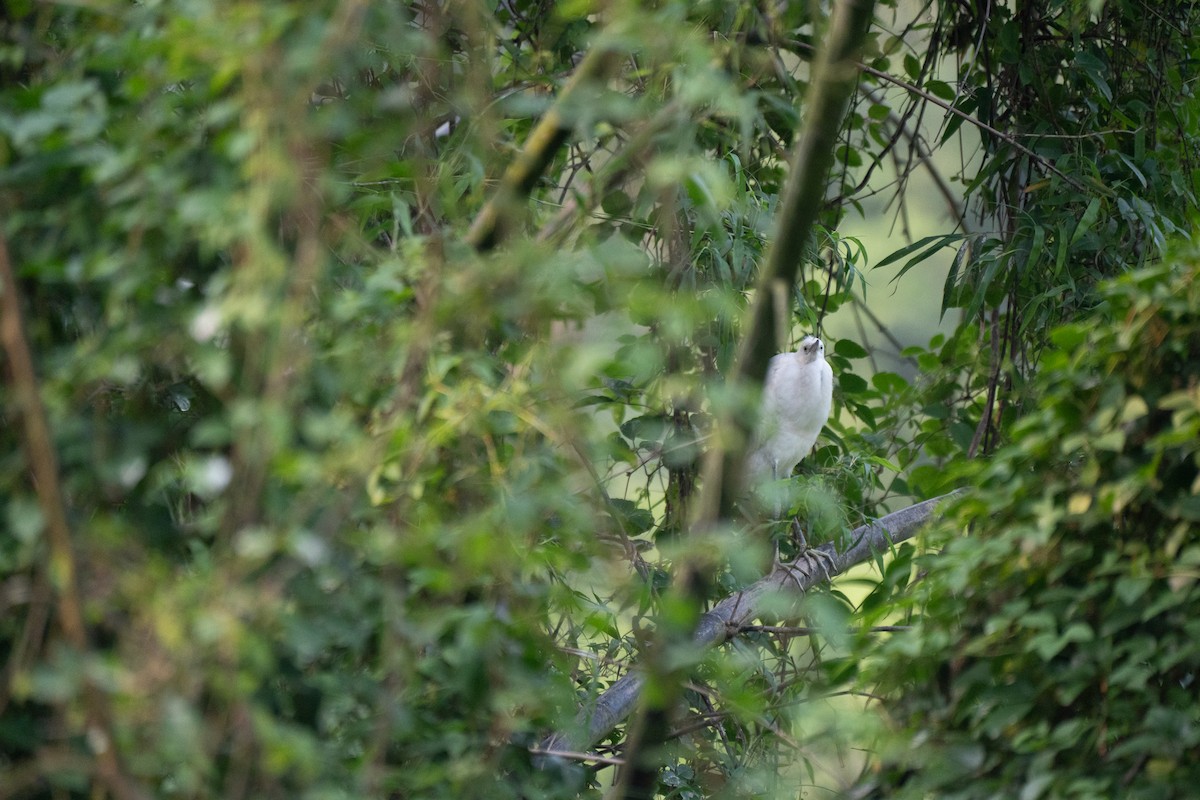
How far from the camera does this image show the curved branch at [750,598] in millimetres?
1569

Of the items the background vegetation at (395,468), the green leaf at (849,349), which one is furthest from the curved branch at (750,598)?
the green leaf at (849,349)

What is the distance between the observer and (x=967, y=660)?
1.17m

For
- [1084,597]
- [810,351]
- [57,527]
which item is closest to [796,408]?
[810,351]

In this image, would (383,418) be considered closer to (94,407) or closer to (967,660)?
(94,407)

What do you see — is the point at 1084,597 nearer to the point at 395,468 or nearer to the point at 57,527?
the point at 395,468

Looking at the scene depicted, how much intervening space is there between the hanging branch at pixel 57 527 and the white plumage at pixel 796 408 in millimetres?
2203

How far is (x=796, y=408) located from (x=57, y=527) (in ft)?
7.71

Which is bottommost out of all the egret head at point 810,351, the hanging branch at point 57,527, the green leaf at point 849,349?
the hanging branch at point 57,527

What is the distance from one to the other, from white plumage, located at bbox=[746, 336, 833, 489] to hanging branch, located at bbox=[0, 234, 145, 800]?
86.7 inches

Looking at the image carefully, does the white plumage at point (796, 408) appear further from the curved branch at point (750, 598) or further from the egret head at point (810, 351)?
the curved branch at point (750, 598)

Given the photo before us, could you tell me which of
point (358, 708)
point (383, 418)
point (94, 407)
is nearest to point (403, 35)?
point (383, 418)

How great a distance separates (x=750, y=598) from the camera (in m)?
2.14

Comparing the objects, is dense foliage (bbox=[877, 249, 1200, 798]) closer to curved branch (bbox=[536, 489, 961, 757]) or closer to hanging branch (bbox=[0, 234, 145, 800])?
curved branch (bbox=[536, 489, 961, 757])

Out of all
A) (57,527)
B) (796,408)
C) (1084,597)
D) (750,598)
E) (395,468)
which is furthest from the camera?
(796,408)
